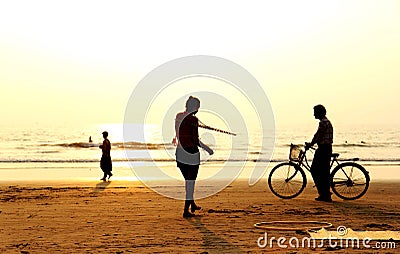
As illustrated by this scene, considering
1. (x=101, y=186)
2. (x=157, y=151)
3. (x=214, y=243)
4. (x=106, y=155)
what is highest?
(x=157, y=151)

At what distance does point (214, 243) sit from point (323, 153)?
4655mm

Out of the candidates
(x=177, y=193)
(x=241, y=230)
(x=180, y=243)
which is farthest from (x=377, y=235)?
(x=177, y=193)

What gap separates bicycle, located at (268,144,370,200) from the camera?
1159cm

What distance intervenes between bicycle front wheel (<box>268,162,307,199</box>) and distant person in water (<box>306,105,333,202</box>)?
48 cm

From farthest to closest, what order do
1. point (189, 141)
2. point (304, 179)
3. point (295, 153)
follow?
1. point (295, 153)
2. point (304, 179)
3. point (189, 141)

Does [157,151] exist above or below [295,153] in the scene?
above

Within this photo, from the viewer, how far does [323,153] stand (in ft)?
37.0

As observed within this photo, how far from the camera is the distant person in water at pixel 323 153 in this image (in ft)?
36.7

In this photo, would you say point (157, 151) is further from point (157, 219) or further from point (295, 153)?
point (157, 219)

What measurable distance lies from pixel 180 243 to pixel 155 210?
9.60 ft

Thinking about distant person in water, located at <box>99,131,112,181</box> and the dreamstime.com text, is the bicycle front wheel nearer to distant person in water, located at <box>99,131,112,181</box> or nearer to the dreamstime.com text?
the dreamstime.com text

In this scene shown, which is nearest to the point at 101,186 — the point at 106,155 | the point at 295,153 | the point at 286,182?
the point at 106,155
